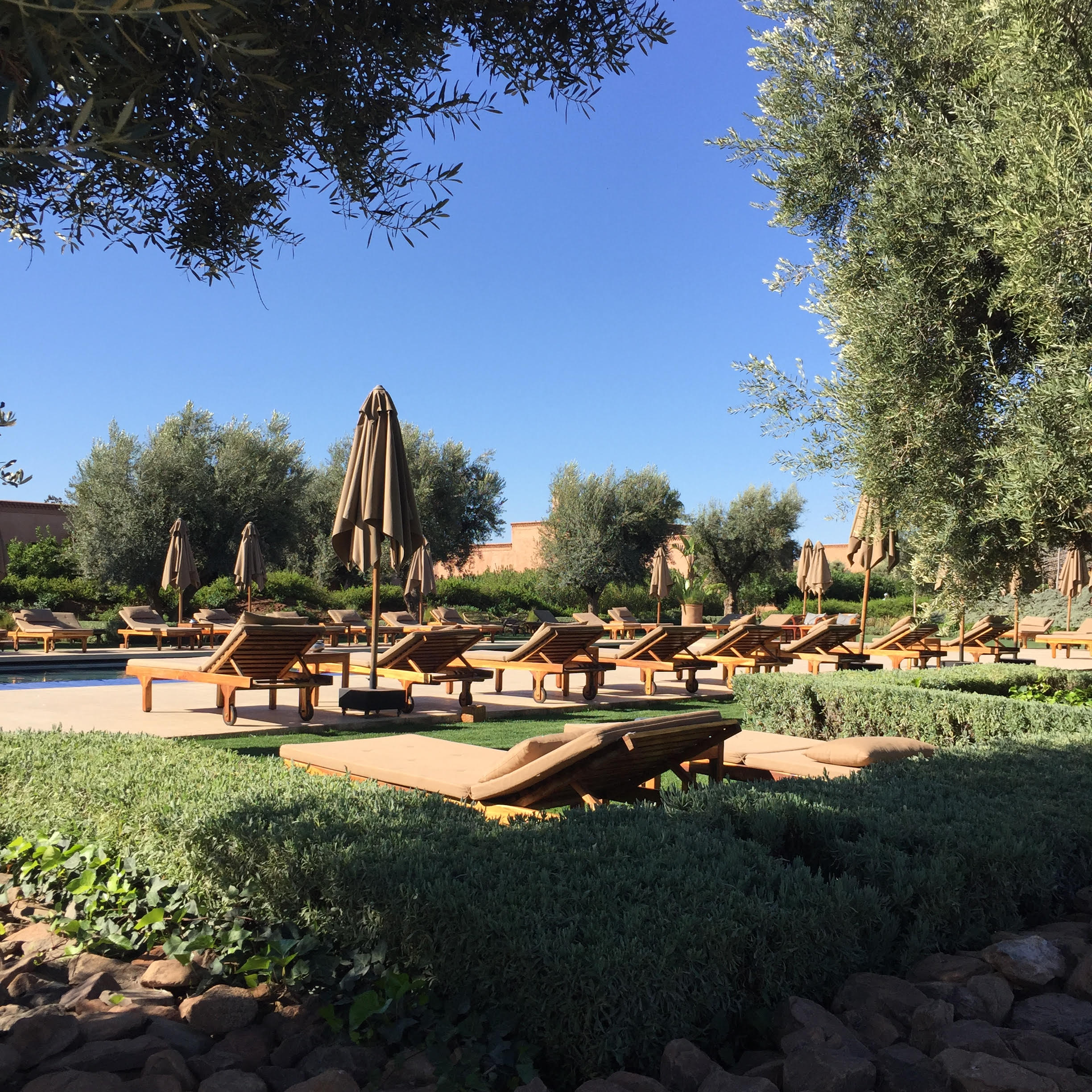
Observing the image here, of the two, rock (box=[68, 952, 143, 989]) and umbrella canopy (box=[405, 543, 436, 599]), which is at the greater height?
umbrella canopy (box=[405, 543, 436, 599])

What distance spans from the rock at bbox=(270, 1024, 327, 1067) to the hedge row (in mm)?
271

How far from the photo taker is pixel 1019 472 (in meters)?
6.03

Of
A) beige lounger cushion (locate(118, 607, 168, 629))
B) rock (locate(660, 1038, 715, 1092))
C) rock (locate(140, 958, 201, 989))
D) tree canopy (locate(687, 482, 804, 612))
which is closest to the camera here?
rock (locate(660, 1038, 715, 1092))

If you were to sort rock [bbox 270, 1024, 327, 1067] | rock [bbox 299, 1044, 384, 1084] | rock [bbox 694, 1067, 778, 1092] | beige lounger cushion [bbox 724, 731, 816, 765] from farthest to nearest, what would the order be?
beige lounger cushion [bbox 724, 731, 816, 765] < rock [bbox 270, 1024, 327, 1067] < rock [bbox 299, 1044, 384, 1084] < rock [bbox 694, 1067, 778, 1092]

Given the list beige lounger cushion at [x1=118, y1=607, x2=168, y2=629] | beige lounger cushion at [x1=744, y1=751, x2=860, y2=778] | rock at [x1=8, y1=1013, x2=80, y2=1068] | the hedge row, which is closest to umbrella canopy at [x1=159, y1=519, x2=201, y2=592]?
beige lounger cushion at [x1=118, y1=607, x2=168, y2=629]

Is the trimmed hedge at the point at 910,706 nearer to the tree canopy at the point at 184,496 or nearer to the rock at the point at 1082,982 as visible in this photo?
the rock at the point at 1082,982

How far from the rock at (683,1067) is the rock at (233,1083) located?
973mm

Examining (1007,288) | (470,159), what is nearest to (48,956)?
(470,159)

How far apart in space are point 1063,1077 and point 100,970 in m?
2.79

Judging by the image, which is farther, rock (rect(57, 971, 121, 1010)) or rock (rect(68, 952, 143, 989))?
rock (rect(68, 952, 143, 989))

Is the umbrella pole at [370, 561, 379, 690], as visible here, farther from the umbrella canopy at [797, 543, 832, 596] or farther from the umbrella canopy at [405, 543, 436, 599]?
the umbrella canopy at [797, 543, 832, 596]

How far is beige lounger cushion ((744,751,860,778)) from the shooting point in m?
5.31

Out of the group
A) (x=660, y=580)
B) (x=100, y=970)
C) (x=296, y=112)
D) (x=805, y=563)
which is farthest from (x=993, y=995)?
(x=805, y=563)

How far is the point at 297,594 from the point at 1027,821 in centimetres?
2412
